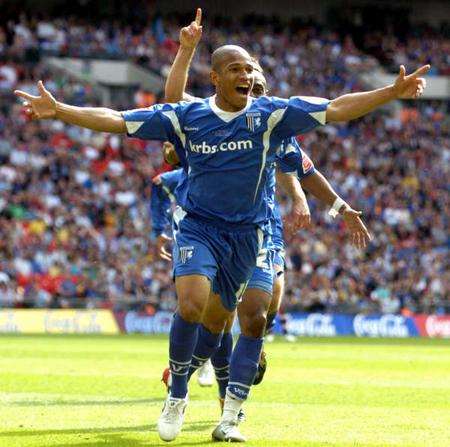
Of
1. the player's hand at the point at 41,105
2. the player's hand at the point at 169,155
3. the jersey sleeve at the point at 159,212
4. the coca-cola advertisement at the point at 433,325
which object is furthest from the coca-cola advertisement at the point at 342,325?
the player's hand at the point at 41,105

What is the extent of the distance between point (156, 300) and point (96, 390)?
19428mm

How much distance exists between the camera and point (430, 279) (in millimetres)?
35688

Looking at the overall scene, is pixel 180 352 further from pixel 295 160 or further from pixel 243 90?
pixel 295 160

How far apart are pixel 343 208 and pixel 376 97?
1.48 m

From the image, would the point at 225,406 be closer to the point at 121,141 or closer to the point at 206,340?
the point at 206,340

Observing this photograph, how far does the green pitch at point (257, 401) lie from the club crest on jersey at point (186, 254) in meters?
1.29

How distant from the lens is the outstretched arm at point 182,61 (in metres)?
10.1

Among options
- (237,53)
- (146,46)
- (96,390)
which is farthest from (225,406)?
(146,46)

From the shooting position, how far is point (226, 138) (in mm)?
8969


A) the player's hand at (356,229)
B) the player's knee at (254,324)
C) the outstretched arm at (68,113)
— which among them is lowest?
the player's knee at (254,324)

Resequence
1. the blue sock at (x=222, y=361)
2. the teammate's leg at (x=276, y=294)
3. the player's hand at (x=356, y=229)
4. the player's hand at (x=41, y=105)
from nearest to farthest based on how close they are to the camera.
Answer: the player's hand at (x=41, y=105) → the player's hand at (x=356, y=229) → the blue sock at (x=222, y=361) → the teammate's leg at (x=276, y=294)

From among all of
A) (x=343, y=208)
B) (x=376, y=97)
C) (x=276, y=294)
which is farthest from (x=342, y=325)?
(x=376, y=97)

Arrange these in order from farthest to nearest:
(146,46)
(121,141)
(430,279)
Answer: (146,46), (121,141), (430,279)

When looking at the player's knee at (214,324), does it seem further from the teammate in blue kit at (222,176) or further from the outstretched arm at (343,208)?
the outstretched arm at (343,208)
